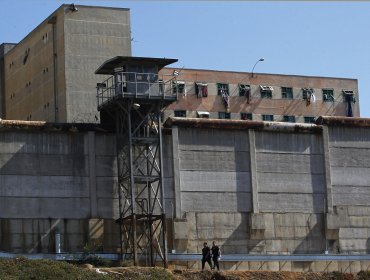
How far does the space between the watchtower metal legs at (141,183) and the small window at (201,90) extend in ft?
102

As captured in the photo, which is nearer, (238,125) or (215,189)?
(215,189)

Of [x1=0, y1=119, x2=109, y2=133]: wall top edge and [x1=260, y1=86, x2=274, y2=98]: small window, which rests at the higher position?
[x1=260, y1=86, x2=274, y2=98]: small window

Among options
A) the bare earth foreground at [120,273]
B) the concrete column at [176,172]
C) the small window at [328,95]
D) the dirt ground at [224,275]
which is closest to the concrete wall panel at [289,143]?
the concrete column at [176,172]

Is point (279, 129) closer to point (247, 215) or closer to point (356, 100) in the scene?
point (247, 215)

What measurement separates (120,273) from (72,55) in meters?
36.5

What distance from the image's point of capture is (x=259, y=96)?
100250 mm

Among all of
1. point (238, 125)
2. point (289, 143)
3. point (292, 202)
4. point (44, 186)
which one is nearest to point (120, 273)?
point (44, 186)

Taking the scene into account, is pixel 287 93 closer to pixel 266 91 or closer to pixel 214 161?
pixel 266 91

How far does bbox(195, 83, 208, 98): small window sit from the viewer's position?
97375 millimetres

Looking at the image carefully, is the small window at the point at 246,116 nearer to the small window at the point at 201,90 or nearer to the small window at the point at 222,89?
the small window at the point at 222,89

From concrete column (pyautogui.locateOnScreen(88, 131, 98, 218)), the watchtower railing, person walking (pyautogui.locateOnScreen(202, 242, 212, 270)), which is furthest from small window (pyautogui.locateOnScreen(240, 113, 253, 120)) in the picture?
person walking (pyautogui.locateOnScreen(202, 242, 212, 270))

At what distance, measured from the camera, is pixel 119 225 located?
64.7m

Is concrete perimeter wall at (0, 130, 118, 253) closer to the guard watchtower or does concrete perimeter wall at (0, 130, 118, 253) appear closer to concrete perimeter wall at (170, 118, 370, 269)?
the guard watchtower

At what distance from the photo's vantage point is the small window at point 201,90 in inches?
3834
